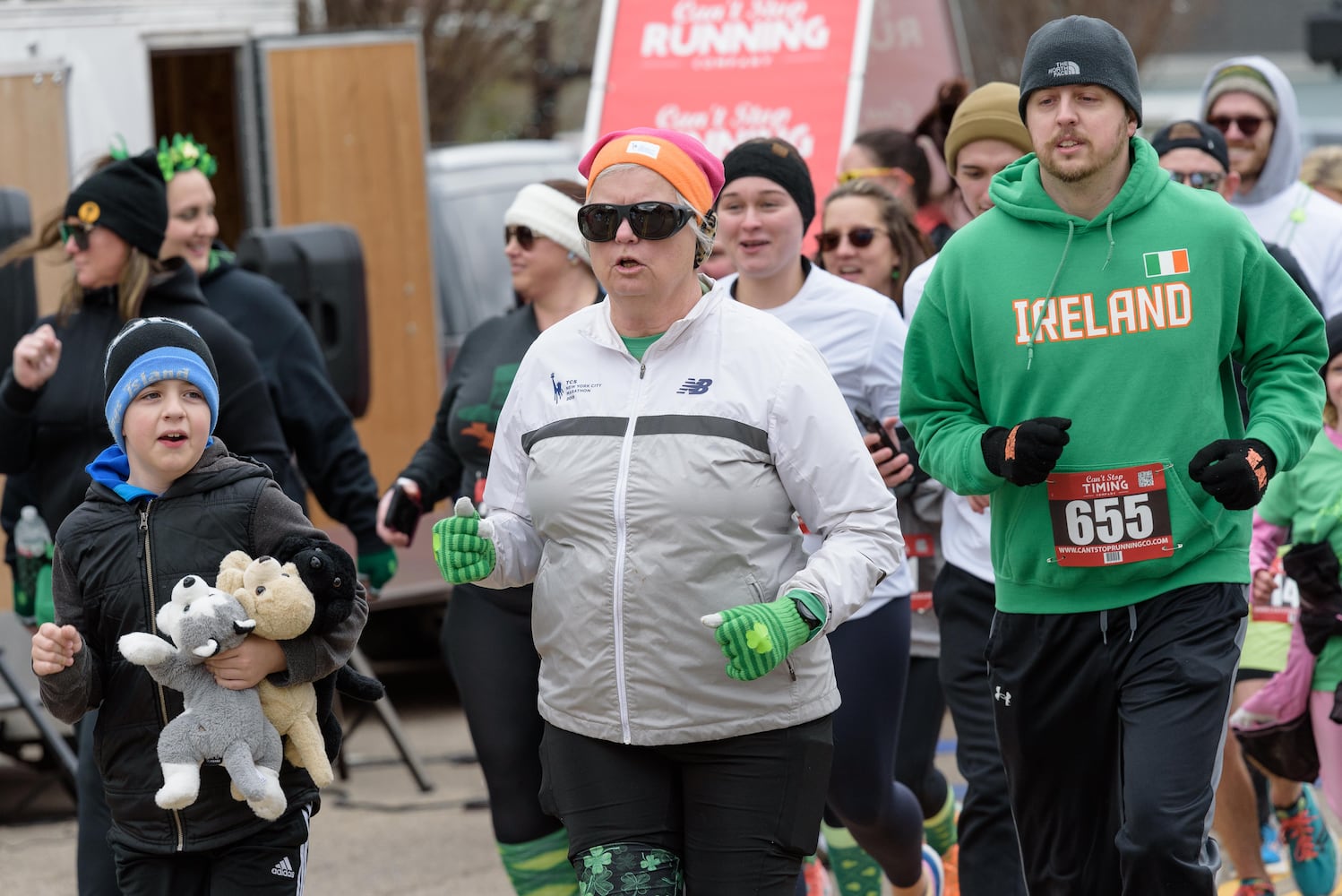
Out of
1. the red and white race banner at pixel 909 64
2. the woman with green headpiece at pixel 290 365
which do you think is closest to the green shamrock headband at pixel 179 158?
the woman with green headpiece at pixel 290 365

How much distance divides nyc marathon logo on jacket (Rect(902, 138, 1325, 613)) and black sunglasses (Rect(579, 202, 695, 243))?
727 millimetres

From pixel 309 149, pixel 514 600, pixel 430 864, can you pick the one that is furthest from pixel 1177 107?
pixel 514 600

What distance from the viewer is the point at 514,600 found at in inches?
205

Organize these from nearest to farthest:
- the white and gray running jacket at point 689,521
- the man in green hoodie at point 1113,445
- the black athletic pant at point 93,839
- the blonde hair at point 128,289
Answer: the white and gray running jacket at point 689,521 → the man in green hoodie at point 1113,445 → the black athletic pant at point 93,839 → the blonde hair at point 128,289

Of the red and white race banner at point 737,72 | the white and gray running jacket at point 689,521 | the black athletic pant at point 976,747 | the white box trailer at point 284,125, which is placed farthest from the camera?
the red and white race banner at point 737,72

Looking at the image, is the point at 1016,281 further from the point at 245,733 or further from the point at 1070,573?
the point at 245,733

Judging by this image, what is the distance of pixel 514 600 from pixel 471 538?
1.18 metres

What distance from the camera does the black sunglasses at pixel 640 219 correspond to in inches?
160

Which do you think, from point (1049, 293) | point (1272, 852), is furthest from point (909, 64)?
point (1049, 293)

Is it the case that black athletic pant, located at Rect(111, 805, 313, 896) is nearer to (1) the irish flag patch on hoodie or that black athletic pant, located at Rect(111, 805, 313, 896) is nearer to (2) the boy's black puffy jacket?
(2) the boy's black puffy jacket

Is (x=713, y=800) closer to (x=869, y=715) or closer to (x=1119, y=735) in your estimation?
(x=1119, y=735)

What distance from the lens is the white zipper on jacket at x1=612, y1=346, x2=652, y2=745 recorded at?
397 centimetres

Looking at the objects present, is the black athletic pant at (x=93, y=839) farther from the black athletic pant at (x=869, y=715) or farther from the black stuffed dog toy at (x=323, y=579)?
the black athletic pant at (x=869, y=715)

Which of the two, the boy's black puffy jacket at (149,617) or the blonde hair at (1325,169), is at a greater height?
the blonde hair at (1325,169)
